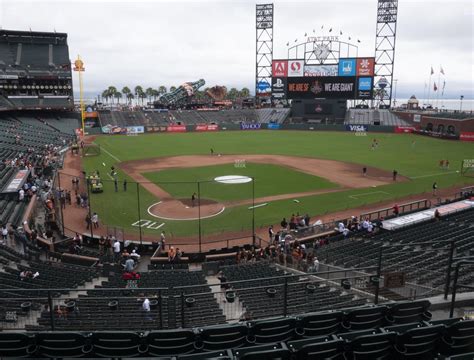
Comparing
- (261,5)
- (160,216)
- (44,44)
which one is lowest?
(160,216)

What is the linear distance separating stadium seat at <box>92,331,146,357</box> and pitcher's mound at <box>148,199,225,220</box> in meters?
22.5

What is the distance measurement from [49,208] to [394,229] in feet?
79.1

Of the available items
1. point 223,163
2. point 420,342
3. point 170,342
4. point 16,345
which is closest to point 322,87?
point 223,163

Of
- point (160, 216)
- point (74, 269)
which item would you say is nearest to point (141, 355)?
point (74, 269)

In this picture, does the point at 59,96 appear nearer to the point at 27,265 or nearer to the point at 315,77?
the point at 315,77

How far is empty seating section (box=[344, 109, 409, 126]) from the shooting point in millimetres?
94188

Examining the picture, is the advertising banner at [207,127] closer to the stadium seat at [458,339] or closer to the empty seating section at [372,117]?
the empty seating section at [372,117]

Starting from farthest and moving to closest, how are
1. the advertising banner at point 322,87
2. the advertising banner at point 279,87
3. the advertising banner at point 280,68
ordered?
the advertising banner at point 279,87
the advertising banner at point 280,68
the advertising banner at point 322,87

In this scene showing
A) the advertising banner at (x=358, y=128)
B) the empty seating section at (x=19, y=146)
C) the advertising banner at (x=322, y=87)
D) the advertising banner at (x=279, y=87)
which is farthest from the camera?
the advertising banner at (x=279, y=87)

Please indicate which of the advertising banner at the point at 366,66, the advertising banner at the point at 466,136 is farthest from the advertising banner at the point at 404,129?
the advertising banner at the point at 366,66

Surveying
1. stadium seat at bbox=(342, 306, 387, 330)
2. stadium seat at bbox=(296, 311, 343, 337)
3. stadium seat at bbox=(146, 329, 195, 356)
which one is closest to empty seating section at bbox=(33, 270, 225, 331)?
stadium seat at bbox=(146, 329, 195, 356)

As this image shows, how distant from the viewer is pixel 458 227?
2239cm

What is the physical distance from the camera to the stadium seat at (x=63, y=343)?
286 inches

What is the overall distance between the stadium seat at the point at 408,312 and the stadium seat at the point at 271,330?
2.24 meters
